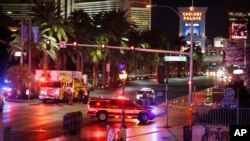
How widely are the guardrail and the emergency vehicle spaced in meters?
11.6

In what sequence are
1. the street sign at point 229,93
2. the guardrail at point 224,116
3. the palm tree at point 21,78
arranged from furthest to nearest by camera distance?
the palm tree at point 21,78 → the guardrail at point 224,116 → the street sign at point 229,93

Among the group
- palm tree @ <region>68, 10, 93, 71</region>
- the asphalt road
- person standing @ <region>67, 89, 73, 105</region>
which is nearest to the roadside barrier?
the asphalt road

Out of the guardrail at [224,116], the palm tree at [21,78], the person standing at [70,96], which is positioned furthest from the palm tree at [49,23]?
the guardrail at [224,116]

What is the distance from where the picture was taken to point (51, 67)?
89562 mm

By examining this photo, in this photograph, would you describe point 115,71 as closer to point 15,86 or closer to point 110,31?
point 110,31

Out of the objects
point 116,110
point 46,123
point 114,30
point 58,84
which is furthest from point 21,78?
point 114,30

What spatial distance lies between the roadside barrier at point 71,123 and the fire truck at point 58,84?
2730cm

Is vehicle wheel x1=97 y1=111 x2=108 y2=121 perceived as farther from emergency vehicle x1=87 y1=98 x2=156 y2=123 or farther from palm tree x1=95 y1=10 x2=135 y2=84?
palm tree x1=95 y1=10 x2=135 y2=84

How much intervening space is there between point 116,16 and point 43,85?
44.0 metres

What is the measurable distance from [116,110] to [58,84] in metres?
19.4

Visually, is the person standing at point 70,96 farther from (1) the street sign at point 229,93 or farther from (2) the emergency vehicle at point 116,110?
(1) the street sign at point 229,93

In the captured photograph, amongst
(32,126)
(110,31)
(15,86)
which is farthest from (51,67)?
(32,126)

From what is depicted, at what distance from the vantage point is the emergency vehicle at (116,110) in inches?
1548

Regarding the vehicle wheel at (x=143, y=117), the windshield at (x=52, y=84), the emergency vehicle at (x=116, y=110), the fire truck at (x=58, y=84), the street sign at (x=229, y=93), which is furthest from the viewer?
the windshield at (x=52, y=84)
